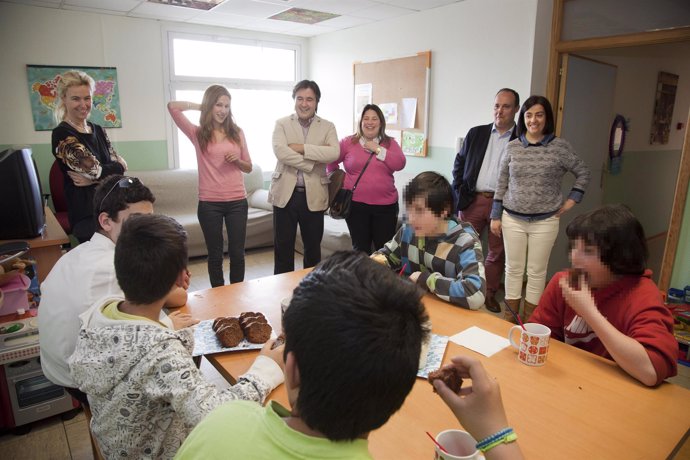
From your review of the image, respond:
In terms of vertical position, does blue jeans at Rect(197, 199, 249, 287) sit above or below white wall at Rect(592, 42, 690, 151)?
below

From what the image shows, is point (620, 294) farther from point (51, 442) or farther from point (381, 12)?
point (381, 12)

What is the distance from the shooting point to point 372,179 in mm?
2996

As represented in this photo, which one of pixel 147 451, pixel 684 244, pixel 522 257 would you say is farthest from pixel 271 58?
pixel 147 451

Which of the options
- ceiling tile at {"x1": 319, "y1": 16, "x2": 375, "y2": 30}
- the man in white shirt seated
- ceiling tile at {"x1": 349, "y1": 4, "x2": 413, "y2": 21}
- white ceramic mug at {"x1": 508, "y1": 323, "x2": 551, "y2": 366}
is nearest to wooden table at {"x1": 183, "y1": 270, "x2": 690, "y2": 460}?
white ceramic mug at {"x1": 508, "y1": 323, "x2": 551, "y2": 366}

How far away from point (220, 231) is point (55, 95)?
268 centimetres

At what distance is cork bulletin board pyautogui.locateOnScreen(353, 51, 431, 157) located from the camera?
14.3ft

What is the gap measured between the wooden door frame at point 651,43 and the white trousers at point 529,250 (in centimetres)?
76

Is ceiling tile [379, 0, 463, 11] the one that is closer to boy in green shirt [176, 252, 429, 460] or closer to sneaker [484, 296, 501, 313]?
sneaker [484, 296, 501, 313]

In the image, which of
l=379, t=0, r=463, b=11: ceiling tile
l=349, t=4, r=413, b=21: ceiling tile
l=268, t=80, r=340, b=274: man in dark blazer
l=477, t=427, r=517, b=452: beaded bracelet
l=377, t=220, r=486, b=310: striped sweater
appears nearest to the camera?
l=477, t=427, r=517, b=452: beaded bracelet

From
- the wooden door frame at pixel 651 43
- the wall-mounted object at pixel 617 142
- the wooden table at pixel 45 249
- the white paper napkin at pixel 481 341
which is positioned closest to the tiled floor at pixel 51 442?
the wooden table at pixel 45 249

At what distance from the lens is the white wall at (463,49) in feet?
11.6

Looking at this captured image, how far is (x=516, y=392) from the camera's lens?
1125 mm

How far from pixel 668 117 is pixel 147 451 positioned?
6106mm

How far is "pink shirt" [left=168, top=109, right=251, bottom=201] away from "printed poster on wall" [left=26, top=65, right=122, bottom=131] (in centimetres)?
187
